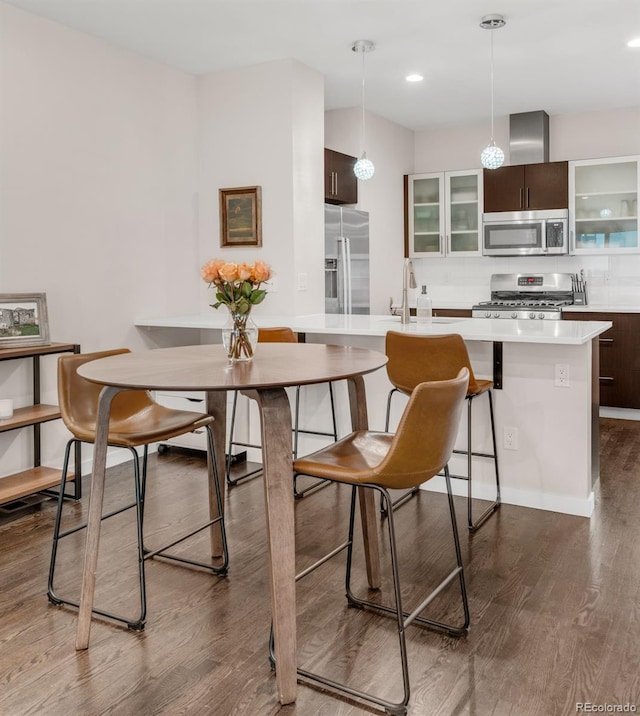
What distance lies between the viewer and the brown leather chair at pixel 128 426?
2.45 m

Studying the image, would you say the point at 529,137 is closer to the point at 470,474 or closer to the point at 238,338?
Answer: the point at 470,474

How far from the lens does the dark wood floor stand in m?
1.98

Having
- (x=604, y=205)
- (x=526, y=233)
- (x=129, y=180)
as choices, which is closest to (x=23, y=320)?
(x=129, y=180)

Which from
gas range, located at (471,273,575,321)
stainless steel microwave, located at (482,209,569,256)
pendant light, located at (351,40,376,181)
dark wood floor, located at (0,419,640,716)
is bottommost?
dark wood floor, located at (0,419,640,716)

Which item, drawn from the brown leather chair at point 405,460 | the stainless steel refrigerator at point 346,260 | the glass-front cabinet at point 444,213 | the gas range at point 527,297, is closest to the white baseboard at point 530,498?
the brown leather chair at point 405,460

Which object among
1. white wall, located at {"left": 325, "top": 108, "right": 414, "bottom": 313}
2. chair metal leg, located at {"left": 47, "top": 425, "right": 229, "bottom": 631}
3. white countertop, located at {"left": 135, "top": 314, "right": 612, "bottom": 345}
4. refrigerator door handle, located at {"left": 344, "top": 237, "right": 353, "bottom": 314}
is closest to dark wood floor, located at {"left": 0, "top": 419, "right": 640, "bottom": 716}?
chair metal leg, located at {"left": 47, "top": 425, "right": 229, "bottom": 631}

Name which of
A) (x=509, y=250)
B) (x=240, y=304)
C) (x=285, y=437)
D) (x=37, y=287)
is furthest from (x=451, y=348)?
(x=509, y=250)

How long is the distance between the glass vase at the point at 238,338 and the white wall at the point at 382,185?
3850 millimetres

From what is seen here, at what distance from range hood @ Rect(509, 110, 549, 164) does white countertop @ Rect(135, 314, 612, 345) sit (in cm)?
267

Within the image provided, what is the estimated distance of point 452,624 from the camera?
2.38 metres

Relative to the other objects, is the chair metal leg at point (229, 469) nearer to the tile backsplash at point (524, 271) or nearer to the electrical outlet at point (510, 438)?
the electrical outlet at point (510, 438)

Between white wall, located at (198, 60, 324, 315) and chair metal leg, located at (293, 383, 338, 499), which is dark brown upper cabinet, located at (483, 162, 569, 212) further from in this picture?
chair metal leg, located at (293, 383, 338, 499)

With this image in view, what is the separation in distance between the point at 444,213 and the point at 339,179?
159 cm

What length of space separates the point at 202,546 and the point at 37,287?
6.05ft
